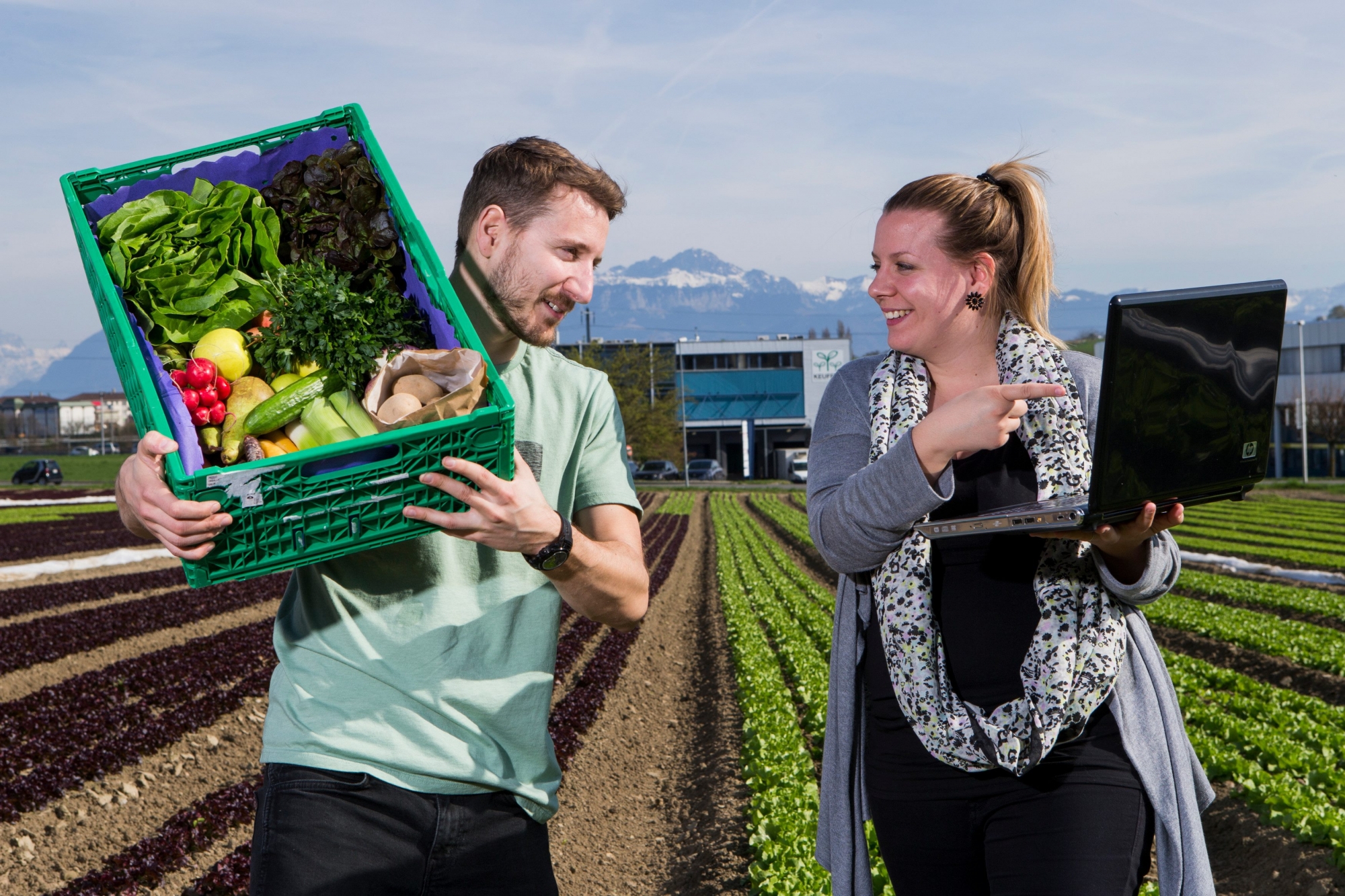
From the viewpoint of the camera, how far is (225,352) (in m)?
1.88

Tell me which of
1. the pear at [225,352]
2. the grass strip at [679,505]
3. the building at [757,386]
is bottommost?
the grass strip at [679,505]

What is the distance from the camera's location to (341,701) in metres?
1.91

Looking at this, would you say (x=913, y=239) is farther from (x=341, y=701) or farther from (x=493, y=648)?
(x=341, y=701)

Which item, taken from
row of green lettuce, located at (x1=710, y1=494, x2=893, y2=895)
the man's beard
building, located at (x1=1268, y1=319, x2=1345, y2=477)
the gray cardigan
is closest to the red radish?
the man's beard

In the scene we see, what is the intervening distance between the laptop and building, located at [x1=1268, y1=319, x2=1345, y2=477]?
182ft

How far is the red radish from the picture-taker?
1.80 metres

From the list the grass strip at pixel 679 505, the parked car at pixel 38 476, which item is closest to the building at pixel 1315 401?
the grass strip at pixel 679 505

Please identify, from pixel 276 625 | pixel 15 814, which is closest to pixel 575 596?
pixel 276 625

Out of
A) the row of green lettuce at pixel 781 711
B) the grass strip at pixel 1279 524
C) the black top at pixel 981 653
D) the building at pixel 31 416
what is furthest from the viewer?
the building at pixel 31 416

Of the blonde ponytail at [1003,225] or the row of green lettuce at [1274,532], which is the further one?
the row of green lettuce at [1274,532]

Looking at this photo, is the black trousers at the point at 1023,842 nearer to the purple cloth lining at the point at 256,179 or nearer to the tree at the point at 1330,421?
the purple cloth lining at the point at 256,179

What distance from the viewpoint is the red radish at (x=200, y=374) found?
1800 mm

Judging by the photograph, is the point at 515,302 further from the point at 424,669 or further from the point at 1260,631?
the point at 1260,631

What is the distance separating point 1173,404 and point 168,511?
5.86 feet
